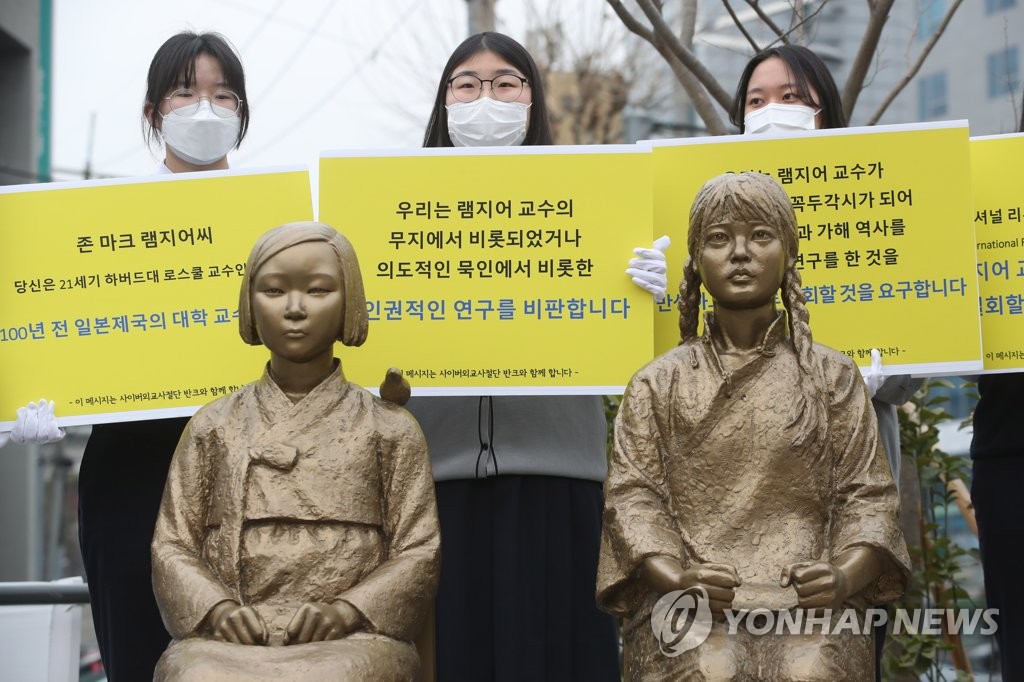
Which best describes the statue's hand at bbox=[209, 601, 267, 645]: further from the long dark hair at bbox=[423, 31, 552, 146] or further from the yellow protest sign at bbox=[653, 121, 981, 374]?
the long dark hair at bbox=[423, 31, 552, 146]

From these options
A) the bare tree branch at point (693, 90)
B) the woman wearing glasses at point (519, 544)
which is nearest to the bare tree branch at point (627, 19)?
the bare tree branch at point (693, 90)

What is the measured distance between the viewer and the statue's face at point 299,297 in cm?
375

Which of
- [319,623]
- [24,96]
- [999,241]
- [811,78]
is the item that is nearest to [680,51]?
[811,78]

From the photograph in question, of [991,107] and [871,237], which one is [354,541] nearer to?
[871,237]

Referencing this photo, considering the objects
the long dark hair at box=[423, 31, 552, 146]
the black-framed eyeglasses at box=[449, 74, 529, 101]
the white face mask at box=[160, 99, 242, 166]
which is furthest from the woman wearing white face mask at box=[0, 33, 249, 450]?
the black-framed eyeglasses at box=[449, 74, 529, 101]

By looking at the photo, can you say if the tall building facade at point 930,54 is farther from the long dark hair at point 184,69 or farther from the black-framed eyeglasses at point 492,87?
the long dark hair at point 184,69

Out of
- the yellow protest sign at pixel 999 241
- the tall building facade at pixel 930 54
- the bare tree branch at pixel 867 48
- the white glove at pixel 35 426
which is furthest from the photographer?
the tall building facade at pixel 930 54

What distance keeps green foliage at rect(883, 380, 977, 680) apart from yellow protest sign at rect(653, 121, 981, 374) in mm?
1902

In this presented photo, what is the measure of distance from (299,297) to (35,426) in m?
1.34

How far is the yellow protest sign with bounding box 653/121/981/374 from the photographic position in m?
4.71

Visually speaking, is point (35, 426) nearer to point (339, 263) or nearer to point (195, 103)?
point (195, 103)

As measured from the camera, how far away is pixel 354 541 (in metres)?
3.74

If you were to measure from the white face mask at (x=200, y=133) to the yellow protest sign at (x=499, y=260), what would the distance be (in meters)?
0.45

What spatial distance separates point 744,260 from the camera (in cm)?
371
